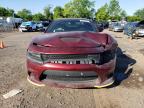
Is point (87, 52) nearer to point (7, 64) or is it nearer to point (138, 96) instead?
point (138, 96)

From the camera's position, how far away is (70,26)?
22.8ft

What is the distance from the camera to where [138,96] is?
4957 mm

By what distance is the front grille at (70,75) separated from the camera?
4677mm

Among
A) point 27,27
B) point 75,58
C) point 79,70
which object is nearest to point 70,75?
point 79,70

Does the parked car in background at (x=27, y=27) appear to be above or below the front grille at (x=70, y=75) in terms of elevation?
below

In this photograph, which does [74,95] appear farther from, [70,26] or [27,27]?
[27,27]

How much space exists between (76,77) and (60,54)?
21.1 inches

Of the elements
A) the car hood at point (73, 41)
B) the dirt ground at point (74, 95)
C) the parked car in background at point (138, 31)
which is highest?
the car hood at point (73, 41)

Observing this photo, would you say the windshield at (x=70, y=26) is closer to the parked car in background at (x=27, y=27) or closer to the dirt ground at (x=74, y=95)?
the dirt ground at (x=74, y=95)

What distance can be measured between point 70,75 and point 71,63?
229 mm

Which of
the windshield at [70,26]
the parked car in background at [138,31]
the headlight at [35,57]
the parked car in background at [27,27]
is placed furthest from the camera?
the parked car in background at [27,27]

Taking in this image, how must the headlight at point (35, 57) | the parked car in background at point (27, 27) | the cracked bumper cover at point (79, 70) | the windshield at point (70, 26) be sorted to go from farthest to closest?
the parked car in background at point (27, 27) → the windshield at point (70, 26) → the headlight at point (35, 57) → the cracked bumper cover at point (79, 70)

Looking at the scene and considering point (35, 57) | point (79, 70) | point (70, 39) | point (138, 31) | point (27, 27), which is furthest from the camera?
point (27, 27)

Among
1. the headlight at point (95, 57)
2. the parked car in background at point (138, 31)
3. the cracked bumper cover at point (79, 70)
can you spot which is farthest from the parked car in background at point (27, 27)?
the headlight at point (95, 57)
